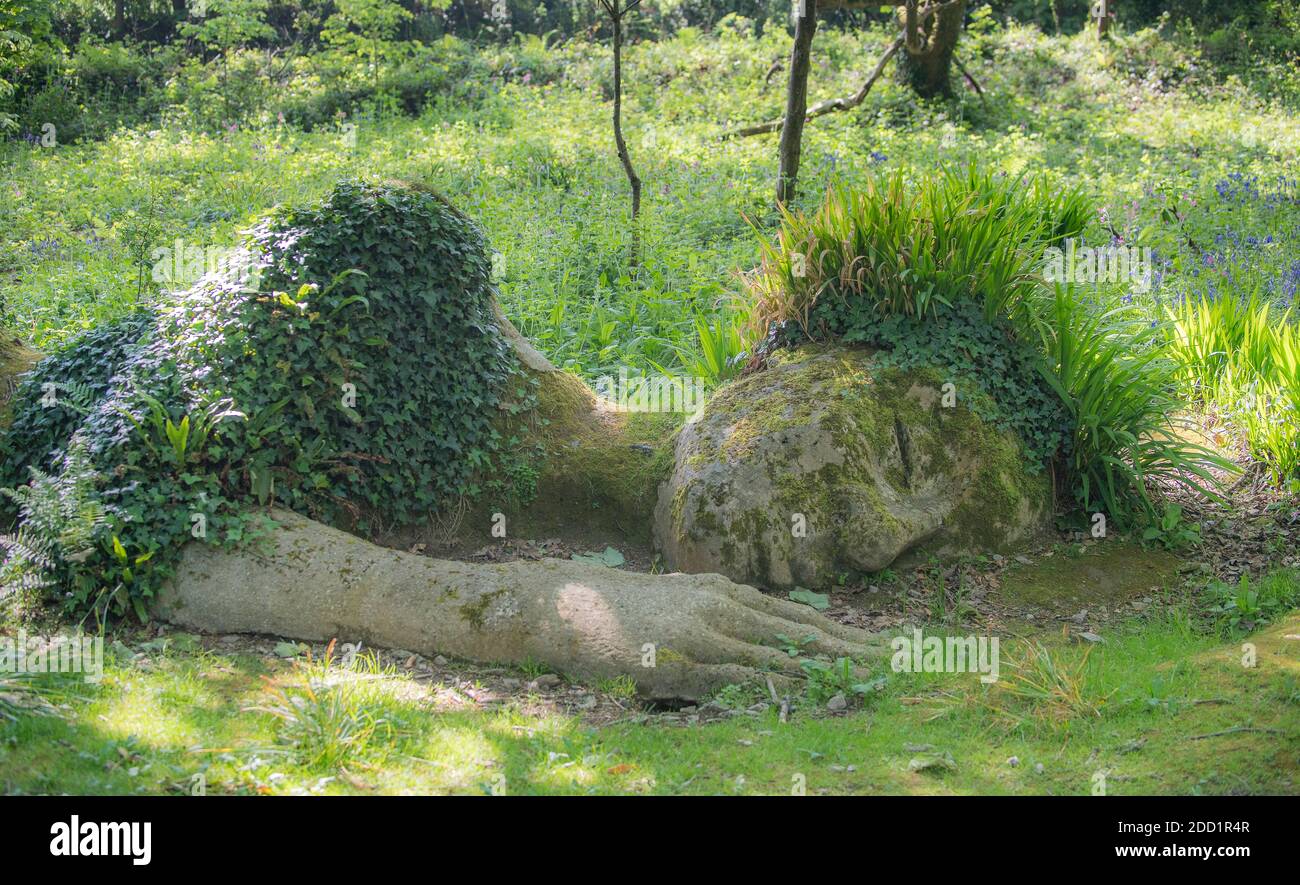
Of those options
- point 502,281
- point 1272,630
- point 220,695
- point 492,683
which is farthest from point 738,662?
point 502,281

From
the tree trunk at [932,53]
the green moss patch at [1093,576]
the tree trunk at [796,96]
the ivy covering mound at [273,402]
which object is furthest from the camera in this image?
the tree trunk at [932,53]

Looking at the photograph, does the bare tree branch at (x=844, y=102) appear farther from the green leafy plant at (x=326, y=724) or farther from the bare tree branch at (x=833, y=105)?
the green leafy plant at (x=326, y=724)

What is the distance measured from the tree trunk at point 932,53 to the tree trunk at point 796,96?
7624mm

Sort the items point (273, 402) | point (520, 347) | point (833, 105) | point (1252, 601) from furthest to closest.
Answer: point (833, 105)
point (520, 347)
point (273, 402)
point (1252, 601)

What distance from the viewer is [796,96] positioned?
28.2ft

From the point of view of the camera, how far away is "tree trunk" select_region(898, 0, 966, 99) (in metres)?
15.7

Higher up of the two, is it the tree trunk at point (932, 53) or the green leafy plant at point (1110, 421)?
the tree trunk at point (932, 53)

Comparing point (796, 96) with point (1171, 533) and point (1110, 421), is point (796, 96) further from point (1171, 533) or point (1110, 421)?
point (1171, 533)

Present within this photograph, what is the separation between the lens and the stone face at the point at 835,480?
6.18 meters

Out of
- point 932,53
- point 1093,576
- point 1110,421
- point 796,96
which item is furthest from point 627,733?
point 932,53

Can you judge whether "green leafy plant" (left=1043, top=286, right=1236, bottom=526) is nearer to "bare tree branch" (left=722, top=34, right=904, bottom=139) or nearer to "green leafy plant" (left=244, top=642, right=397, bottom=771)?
"green leafy plant" (left=244, top=642, right=397, bottom=771)

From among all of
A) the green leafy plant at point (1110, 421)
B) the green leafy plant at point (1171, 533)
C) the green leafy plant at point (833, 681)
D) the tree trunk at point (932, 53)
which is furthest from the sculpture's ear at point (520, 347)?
the tree trunk at point (932, 53)

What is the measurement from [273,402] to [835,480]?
3.28 m

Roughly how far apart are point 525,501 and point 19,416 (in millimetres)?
3056
